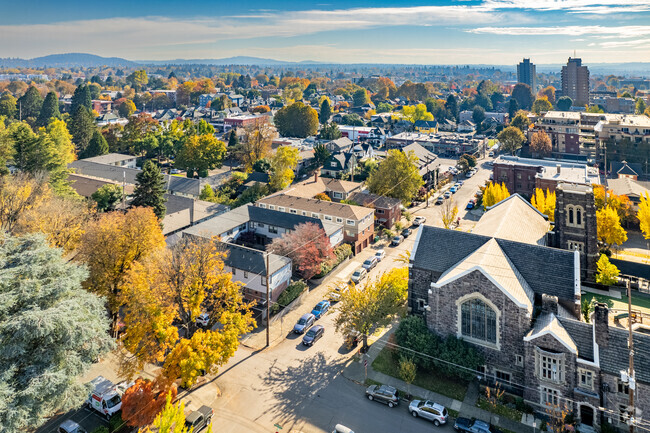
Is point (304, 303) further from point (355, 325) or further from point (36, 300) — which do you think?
point (36, 300)

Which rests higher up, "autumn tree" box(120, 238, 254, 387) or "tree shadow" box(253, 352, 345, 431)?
"autumn tree" box(120, 238, 254, 387)

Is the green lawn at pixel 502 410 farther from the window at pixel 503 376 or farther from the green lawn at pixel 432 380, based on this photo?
the window at pixel 503 376

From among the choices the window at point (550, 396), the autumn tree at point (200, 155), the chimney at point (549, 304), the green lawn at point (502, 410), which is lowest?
the green lawn at point (502, 410)

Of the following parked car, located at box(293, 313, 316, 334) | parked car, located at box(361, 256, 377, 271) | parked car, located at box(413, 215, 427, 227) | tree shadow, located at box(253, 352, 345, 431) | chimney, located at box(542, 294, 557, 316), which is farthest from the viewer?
parked car, located at box(413, 215, 427, 227)

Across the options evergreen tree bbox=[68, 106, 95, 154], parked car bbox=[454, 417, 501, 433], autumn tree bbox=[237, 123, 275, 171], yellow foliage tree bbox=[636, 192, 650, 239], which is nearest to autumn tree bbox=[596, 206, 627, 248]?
yellow foliage tree bbox=[636, 192, 650, 239]

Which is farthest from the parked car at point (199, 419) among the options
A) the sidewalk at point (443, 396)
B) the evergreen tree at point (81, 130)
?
the evergreen tree at point (81, 130)

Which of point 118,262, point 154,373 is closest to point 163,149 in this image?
point 118,262

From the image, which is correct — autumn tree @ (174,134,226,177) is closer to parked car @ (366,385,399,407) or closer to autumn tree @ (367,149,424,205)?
autumn tree @ (367,149,424,205)
